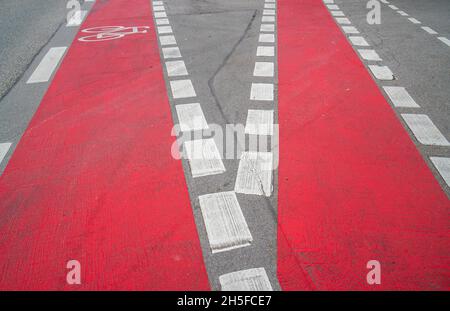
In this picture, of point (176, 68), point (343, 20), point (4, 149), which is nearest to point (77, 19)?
point (176, 68)

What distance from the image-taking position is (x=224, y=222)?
3.23 metres

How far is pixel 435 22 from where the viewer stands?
28.8 feet

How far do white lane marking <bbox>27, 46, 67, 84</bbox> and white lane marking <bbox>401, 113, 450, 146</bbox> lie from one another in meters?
5.85

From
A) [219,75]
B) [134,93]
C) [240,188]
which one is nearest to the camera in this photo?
[240,188]

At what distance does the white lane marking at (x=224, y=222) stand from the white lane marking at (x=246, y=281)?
0.87ft

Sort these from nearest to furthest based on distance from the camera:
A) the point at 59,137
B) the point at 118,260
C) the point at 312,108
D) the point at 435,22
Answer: the point at 118,260 → the point at 59,137 → the point at 312,108 → the point at 435,22

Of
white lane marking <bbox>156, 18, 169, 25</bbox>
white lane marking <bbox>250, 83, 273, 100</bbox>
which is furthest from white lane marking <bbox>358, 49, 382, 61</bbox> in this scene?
white lane marking <bbox>156, 18, 169, 25</bbox>

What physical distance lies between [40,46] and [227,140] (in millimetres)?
5487

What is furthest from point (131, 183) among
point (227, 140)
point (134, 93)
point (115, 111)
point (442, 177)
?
point (442, 177)

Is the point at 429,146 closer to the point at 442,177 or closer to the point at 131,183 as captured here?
the point at 442,177

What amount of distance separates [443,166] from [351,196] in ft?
4.19

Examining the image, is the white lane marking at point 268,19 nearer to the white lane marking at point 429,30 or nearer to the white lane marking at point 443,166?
the white lane marking at point 429,30

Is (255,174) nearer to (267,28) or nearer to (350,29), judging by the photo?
(267,28)

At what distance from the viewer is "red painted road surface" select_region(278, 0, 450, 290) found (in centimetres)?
281
